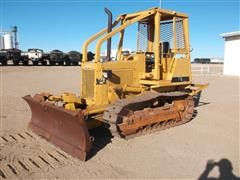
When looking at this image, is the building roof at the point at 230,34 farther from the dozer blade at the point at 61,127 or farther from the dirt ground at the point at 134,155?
the dozer blade at the point at 61,127

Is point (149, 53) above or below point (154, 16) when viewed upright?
below

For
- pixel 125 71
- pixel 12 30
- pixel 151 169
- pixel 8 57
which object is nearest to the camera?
pixel 151 169

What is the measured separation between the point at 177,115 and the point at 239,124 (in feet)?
6.15

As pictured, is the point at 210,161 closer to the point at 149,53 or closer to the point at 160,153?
the point at 160,153

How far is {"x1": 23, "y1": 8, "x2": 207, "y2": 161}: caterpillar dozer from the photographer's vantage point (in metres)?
6.16

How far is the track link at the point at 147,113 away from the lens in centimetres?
623

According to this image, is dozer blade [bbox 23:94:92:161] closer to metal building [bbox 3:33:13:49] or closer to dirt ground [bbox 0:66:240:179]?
dirt ground [bbox 0:66:240:179]

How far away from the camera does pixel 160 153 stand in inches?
231

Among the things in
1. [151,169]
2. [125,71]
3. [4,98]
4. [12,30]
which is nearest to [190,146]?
[151,169]

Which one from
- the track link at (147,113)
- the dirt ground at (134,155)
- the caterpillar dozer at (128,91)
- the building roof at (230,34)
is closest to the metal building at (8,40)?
the building roof at (230,34)

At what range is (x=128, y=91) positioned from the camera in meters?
7.14

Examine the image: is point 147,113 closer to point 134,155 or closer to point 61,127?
point 134,155

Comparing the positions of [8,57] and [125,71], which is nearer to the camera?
[125,71]

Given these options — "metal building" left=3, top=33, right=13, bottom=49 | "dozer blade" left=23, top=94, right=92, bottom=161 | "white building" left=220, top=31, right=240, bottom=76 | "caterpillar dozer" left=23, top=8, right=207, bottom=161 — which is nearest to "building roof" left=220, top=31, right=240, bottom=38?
"white building" left=220, top=31, right=240, bottom=76
